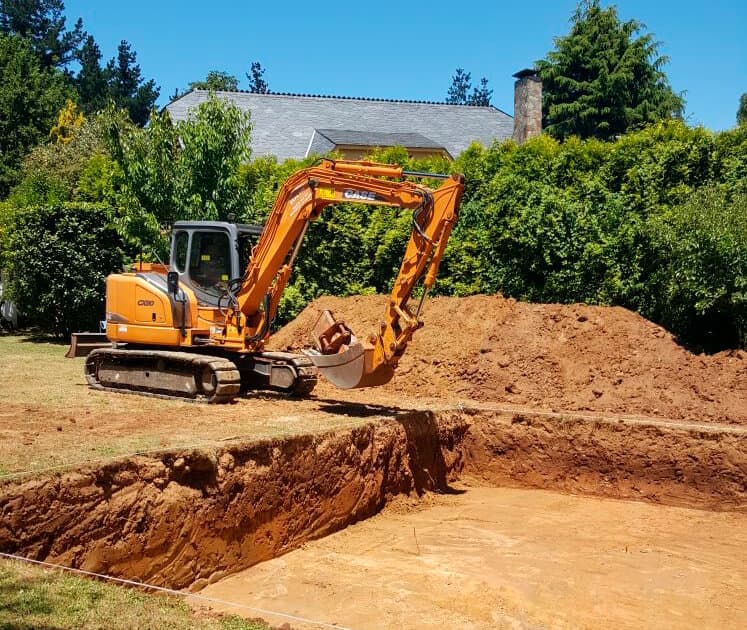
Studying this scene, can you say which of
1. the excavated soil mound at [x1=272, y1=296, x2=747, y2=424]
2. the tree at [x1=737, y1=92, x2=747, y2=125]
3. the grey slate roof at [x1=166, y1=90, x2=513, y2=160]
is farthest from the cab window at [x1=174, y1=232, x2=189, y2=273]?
the tree at [x1=737, y1=92, x2=747, y2=125]

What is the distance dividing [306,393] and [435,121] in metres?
27.0

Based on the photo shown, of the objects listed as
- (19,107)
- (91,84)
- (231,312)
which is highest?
(91,84)

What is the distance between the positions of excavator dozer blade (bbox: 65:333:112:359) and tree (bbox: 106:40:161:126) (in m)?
52.3

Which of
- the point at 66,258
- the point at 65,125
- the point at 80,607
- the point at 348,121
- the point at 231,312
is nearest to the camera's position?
the point at 80,607

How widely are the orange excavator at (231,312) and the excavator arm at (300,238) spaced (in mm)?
15

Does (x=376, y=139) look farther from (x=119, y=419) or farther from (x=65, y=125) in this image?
(x=119, y=419)

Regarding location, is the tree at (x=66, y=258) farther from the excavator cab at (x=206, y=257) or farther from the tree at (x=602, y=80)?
the tree at (x=602, y=80)

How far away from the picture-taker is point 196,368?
1209 cm

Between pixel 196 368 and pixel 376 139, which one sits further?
pixel 376 139

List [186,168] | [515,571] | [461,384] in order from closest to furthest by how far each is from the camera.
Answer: [515,571], [461,384], [186,168]

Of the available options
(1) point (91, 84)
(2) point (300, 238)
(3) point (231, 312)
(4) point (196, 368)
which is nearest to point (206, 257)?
(3) point (231, 312)

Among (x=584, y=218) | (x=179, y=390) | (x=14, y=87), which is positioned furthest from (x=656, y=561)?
(x=14, y=87)

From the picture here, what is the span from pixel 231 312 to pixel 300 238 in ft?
4.80

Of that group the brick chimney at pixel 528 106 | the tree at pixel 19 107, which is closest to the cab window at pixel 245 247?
the brick chimney at pixel 528 106
